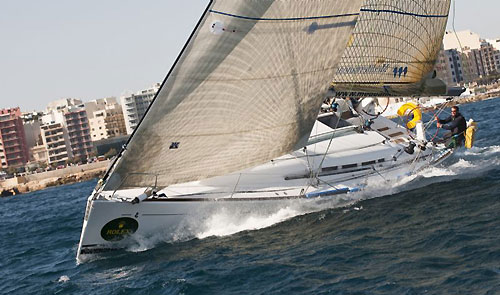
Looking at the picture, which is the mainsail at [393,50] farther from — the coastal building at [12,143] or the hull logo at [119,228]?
the coastal building at [12,143]

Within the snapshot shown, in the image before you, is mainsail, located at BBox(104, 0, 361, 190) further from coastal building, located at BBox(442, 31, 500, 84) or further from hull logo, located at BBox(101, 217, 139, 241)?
coastal building, located at BBox(442, 31, 500, 84)

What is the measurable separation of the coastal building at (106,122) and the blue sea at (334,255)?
142551 millimetres

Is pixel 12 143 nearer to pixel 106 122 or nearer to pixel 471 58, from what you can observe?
pixel 106 122

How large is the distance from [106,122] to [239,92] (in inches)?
5884

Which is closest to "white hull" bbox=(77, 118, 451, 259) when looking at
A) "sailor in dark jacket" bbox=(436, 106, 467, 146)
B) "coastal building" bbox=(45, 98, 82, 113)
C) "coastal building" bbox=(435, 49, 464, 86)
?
"sailor in dark jacket" bbox=(436, 106, 467, 146)

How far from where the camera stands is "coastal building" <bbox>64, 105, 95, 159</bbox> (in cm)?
14025

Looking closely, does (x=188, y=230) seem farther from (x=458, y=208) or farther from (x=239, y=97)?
(x=458, y=208)

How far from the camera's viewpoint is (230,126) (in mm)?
16688

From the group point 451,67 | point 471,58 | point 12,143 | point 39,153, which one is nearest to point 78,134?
point 39,153

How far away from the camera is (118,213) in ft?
56.5

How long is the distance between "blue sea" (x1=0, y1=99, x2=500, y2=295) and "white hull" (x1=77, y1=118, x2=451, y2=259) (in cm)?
41

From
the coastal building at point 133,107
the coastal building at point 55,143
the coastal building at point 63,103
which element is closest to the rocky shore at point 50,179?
the coastal building at point 55,143

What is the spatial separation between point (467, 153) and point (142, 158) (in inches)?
575

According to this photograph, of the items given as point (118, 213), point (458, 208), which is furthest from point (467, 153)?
point (118, 213)
